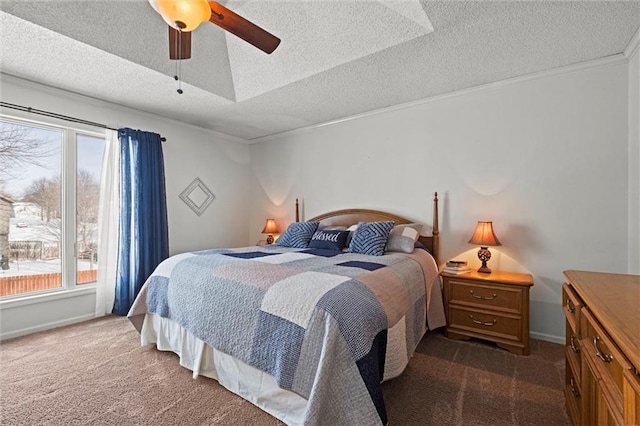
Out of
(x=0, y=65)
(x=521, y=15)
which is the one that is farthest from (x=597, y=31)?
(x=0, y=65)

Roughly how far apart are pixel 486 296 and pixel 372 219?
1484 millimetres

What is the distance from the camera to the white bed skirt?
5.32 feet

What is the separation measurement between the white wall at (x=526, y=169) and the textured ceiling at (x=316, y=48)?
24cm

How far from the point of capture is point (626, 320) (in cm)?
94

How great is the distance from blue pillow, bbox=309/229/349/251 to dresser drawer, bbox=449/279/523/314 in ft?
3.63

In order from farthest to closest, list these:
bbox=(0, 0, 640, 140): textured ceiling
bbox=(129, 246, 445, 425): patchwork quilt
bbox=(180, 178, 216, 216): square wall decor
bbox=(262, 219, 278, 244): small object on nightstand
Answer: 1. bbox=(262, 219, 278, 244): small object on nightstand
2. bbox=(180, 178, 216, 216): square wall decor
3. bbox=(0, 0, 640, 140): textured ceiling
4. bbox=(129, 246, 445, 425): patchwork quilt

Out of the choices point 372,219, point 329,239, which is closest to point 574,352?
point 329,239

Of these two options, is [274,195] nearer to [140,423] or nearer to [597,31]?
[140,423]

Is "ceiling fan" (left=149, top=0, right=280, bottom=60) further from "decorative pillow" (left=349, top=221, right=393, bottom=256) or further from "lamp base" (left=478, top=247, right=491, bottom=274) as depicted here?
"lamp base" (left=478, top=247, right=491, bottom=274)

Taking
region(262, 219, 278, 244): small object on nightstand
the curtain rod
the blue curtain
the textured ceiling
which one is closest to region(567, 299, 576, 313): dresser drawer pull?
the textured ceiling

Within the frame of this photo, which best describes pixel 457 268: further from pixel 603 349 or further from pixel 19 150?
pixel 19 150

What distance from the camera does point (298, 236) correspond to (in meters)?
3.43

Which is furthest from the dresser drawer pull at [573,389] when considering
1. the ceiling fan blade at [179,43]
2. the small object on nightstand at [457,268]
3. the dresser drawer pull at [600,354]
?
the ceiling fan blade at [179,43]

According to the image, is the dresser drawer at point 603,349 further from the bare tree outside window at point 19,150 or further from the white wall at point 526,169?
the bare tree outside window at point 19,150
